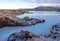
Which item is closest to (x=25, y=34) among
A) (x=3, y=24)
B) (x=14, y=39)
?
(x=14, y=39)

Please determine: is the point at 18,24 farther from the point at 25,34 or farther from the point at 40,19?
the point at 25,34

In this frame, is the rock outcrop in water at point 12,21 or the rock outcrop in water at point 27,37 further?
the rock outcrop in water at point 12,21

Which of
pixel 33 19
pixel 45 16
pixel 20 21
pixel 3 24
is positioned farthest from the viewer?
pixel 45 16

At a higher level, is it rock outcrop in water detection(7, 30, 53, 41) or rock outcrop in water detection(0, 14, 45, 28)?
rock outcrop in water detection(7, 30, 53, 41)

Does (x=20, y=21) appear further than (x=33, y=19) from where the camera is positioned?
No

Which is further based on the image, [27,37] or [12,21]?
[12,21]

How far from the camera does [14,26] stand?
4906 millimetres

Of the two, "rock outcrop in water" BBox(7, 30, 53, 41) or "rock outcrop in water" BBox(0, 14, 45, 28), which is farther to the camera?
"rock outcrop in water" BBox(0, 14, 45, 28)

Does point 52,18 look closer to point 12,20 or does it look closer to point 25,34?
point 12,20

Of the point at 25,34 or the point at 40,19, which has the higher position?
the point at 25,34

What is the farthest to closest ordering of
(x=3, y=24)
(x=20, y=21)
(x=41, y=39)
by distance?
(x=20, y=21)
(x=3, y=24)
(x=41, y=39)

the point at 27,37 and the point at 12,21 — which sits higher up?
the point at 27,37

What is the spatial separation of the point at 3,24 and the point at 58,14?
1.80m

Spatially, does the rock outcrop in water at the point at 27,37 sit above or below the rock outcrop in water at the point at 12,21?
above
